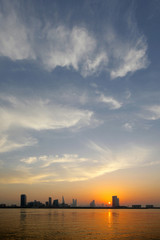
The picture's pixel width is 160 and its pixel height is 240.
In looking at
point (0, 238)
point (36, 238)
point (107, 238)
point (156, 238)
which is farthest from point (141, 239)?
point (0, 238)

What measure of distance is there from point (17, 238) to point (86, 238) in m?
21.2

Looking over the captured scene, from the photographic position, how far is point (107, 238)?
67.3 meters

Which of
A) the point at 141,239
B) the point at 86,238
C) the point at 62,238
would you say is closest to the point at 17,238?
the point at 62,238

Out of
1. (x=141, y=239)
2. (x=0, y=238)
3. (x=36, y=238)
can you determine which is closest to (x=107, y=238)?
(x=141, y=239)

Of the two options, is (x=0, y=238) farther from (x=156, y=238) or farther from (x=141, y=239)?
(x=156, y=238)

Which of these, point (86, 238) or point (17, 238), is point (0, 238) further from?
point (86, 238)

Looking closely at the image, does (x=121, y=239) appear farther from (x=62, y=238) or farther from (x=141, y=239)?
(x=62, y=238)

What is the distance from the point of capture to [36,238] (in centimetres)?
6594

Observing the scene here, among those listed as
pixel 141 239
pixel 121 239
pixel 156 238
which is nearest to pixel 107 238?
pixel 121 239

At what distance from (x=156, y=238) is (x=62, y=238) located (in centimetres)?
2971

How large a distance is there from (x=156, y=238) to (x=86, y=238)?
22197mm

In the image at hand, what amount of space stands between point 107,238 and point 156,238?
15498 millimetres

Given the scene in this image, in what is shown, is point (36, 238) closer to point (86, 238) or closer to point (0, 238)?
point (0, 238)

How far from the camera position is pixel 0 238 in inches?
2517
